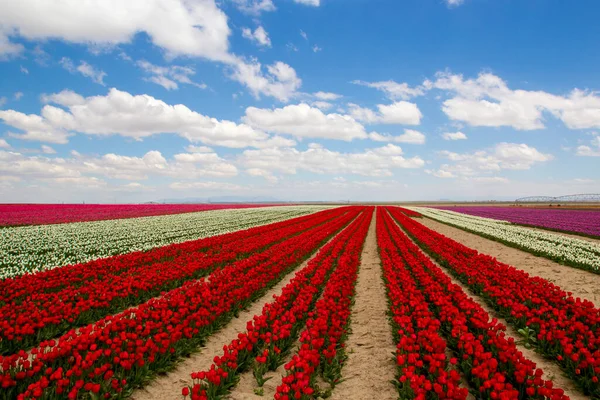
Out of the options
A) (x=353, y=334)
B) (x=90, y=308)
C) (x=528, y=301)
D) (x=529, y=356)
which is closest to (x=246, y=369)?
(x=353, y=334)

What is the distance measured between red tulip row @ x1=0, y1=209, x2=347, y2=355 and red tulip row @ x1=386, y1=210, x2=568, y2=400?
26.2 ft

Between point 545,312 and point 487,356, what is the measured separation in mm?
5149

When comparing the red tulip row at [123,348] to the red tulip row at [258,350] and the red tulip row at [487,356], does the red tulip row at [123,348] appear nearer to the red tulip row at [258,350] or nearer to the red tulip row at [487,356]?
the red tulip row at [258,350]

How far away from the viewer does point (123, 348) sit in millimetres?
6176

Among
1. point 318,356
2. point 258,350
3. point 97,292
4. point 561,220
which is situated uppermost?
point 97,292

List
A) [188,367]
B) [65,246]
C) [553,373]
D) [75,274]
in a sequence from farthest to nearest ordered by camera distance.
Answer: [65,246] < [75,274] < [188,367] < [553,373]

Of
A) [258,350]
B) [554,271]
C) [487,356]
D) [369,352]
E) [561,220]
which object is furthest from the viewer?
[561,220]

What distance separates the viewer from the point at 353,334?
7977 mm

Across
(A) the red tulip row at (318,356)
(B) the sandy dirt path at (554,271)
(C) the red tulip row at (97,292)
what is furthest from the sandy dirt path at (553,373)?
(C) the red tulip row at (97,292)

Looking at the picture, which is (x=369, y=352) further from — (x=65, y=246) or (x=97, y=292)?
(x=65, y=246)

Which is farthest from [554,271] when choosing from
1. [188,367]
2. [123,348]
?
[123,348]

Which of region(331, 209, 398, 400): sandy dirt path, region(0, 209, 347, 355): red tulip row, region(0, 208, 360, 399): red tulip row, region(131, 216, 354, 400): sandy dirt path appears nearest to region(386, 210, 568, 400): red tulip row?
region(331, 209, 398, 400): sandy dirt path

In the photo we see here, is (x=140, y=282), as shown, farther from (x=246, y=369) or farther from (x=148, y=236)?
(x=148, y=236)

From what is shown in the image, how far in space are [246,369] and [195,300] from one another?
2911mm
